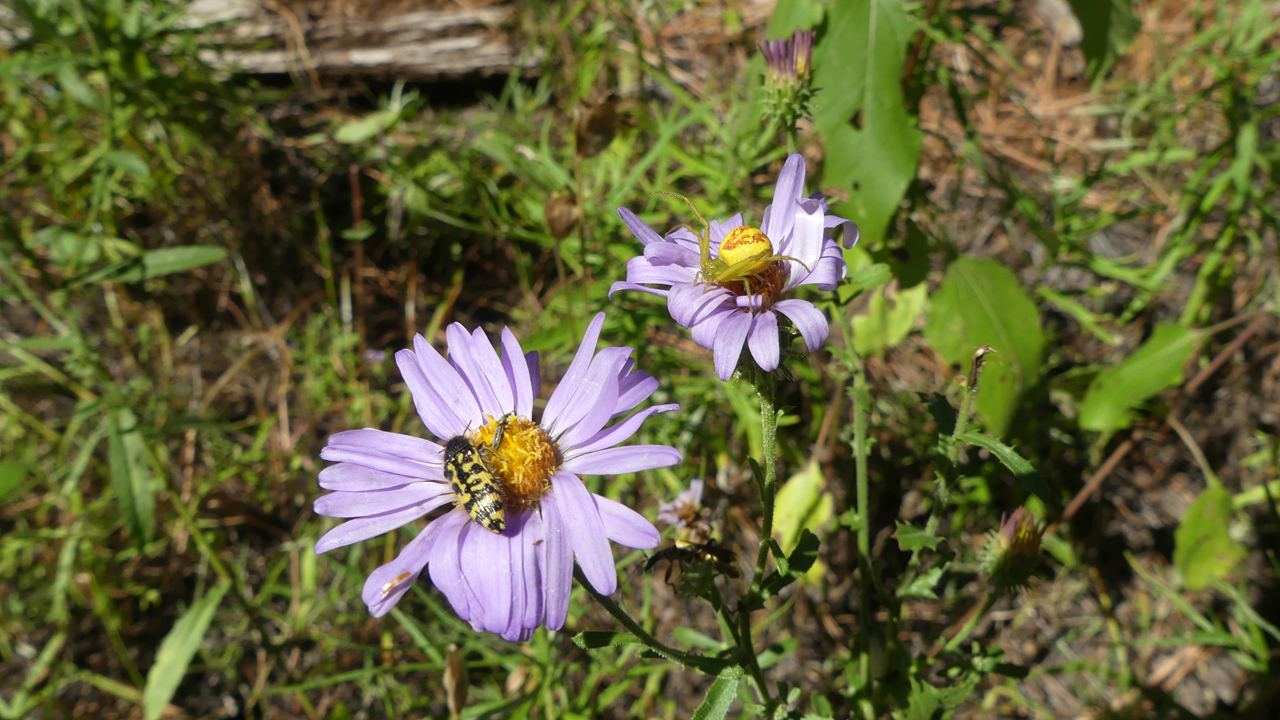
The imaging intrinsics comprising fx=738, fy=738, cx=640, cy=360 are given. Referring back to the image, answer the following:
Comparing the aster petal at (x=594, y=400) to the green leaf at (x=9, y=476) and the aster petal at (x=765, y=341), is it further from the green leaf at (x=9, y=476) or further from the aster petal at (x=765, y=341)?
the green leaf at (x=9, y=476)

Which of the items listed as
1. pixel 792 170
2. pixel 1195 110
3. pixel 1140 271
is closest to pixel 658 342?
pixel 792 170

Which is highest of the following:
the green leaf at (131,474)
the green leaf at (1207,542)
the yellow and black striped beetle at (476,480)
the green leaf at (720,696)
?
the yellow and black striped beetle at (476,480)

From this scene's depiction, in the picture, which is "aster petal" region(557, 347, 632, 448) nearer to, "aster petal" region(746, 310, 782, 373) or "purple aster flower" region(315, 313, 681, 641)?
"purple aster flower" region(315, 313, 681, 641)

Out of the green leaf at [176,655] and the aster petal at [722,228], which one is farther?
the green leaf at [176,655]

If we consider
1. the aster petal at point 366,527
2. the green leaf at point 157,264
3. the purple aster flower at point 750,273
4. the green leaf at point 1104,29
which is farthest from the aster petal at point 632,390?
the green leaf at point 157,264

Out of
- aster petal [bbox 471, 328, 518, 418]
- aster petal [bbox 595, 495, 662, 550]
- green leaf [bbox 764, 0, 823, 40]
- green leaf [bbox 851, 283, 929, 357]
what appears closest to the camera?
aster petal [bbox 595, 495, 662, 550]

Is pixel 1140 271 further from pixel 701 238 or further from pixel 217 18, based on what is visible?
pixel 217 18

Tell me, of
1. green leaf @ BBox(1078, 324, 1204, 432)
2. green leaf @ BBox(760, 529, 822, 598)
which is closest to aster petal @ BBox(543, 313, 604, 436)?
green leaf @ BBox(760, 529, 822, 598)
